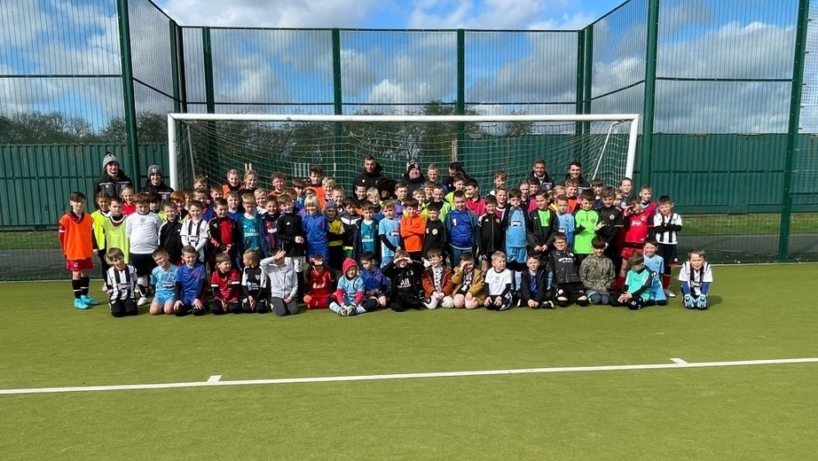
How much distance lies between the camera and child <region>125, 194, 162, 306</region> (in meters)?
6.50

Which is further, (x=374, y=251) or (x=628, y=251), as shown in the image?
(x=628, y=251)

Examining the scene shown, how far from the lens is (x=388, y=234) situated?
6746mm

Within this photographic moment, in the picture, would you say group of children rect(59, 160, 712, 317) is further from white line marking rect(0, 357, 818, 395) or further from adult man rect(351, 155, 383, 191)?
white line marking rect(0, 357, 818, 395)

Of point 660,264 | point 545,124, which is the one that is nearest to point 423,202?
point 660,264

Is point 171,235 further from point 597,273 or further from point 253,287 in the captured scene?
point 597,273

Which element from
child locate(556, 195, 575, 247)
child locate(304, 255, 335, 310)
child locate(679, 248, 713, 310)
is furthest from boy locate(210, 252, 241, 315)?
child locate(679, 248, 713, 310)

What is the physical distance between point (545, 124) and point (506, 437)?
834cm

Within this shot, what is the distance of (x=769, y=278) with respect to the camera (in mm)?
7957

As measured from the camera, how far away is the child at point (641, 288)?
6273 mm

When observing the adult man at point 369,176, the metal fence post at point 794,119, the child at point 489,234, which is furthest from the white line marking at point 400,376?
the metal fence post at point 794,119

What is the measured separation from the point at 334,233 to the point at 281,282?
3.36 ft

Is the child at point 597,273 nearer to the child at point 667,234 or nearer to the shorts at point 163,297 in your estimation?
the child at point 667,234

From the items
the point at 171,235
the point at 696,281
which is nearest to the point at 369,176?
the point at 171,235

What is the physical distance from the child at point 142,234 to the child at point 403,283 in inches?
118
